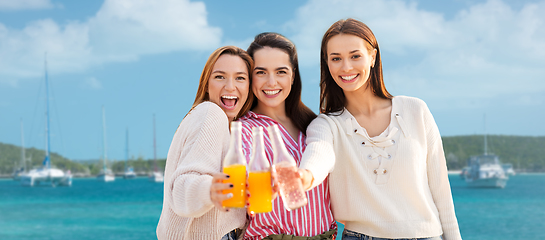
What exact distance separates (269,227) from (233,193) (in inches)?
40.7

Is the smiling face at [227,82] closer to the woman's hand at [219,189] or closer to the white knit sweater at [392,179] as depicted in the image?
the white knit sweater at [392,179]

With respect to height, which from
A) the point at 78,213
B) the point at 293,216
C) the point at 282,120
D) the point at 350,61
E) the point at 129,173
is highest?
the point at 350,61

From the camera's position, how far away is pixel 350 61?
3.31 m

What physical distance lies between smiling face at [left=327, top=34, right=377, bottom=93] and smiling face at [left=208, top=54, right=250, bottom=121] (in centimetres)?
72

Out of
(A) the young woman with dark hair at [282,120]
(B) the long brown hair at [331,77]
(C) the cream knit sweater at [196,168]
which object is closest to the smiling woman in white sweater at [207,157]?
(C) the cream knit sweater at [196,168]

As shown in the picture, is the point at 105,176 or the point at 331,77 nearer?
the point at 331,77

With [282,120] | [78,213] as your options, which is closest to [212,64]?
[282,120]

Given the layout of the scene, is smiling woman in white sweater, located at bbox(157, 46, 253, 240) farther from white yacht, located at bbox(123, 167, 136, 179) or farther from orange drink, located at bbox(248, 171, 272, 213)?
white yacht, located at bbox(123, 167, 136, 179)

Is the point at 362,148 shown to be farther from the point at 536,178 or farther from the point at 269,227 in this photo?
the point at 536,178

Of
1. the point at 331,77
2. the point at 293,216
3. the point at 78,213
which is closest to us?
the point at 293,216

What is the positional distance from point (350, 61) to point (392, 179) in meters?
0.93

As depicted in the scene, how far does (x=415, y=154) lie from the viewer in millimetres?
3250

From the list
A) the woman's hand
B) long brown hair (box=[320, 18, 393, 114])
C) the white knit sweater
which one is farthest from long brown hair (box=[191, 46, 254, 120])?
the woman's hand

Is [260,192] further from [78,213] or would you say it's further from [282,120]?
[78,213]
